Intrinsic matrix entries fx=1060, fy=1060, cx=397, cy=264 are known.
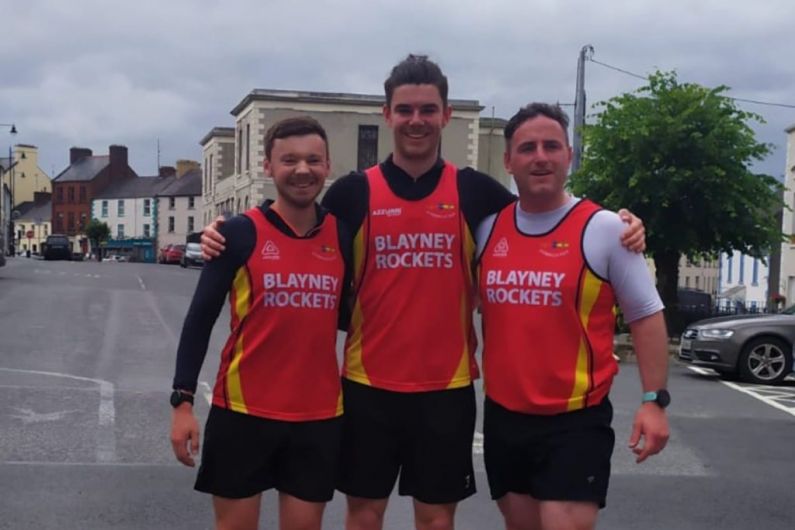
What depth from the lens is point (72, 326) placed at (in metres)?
18.8

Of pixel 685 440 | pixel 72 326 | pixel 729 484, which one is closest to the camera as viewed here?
pixel 729 484

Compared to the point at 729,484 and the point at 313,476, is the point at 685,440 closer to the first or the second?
the point at 729,484

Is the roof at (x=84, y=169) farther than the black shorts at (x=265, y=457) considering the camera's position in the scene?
Yes

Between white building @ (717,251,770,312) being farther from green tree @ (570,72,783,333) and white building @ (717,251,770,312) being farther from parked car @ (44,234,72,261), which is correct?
parked car @ (44,234,72,261)

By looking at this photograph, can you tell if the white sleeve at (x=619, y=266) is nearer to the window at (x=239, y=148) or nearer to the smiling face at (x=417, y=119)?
the smiling face at (x=417, y=119)

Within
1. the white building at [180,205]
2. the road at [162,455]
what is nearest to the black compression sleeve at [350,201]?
the road at [162,455]

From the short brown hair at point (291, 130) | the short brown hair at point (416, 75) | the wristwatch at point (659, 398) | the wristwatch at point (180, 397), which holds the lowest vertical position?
the wristwatch at point (180, 397)

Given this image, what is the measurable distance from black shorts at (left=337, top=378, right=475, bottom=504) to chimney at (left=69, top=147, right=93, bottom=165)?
11106 centimetres

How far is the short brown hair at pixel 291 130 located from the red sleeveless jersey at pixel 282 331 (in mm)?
349

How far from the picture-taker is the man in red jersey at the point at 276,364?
3951mm

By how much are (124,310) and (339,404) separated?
1974cm

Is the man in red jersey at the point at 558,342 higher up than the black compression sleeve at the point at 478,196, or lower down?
lower down

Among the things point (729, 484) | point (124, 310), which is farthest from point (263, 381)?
point (124, 310)

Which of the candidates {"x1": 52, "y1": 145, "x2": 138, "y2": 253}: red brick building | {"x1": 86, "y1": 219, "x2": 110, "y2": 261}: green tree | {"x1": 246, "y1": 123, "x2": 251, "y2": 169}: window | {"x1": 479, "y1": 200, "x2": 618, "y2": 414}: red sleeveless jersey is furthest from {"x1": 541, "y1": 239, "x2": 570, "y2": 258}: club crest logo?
{"x1": 52, "y1": 145, "x2": 138, "y2": 253}: red brick building
